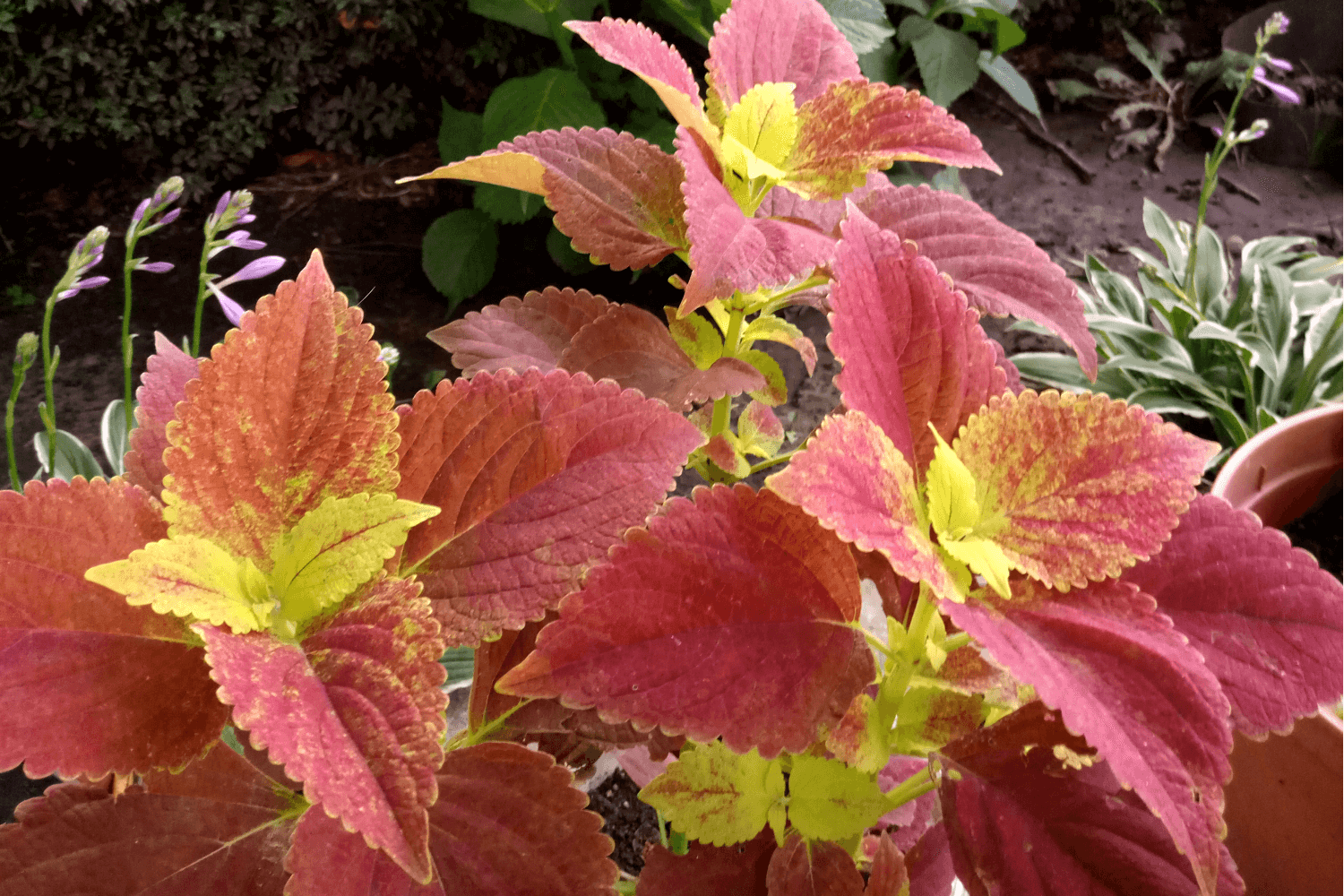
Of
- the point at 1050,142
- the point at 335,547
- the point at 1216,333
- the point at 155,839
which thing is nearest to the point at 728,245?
the point at 335,547

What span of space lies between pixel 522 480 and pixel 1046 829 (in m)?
0.22

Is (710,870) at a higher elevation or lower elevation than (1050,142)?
higher

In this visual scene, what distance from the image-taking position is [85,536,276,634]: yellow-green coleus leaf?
0.28 metres

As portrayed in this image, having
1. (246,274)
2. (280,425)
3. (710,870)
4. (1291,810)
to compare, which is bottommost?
(1291,810)

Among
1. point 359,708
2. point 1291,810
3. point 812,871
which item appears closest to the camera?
point 359,708

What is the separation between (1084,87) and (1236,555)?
96.6 inches

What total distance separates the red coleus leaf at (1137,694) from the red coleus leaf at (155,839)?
0.83ft

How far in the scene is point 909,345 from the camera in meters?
0.37

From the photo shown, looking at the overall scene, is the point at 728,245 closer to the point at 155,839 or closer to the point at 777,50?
the point at 777,50

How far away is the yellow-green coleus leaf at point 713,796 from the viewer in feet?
1.33

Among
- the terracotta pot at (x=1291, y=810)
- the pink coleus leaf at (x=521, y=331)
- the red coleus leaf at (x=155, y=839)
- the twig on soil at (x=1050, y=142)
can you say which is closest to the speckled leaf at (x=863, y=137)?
the pink coleus leaf at (x=521, y=331)

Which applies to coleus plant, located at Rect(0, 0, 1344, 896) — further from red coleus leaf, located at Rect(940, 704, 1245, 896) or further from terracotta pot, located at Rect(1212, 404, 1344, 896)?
terracotta pot, located at Rect(1212, 404, 1344, 896)

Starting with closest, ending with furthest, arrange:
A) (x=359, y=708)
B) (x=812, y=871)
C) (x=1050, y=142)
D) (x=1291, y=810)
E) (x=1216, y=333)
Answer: (x=359, y=708)
(x=812, y=871)
(x=1291, y=810)
(x=1216, y=333)
(x=1050, y=142)

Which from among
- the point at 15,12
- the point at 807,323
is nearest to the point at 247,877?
the point at 807,323
